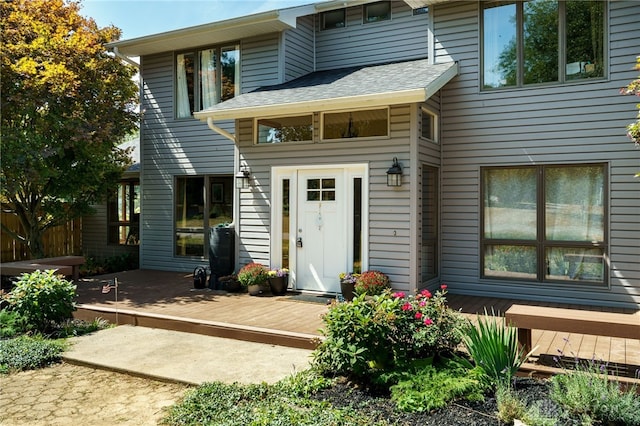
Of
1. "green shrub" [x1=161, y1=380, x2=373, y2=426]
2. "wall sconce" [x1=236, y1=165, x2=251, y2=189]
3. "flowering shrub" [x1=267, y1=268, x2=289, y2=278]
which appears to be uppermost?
"wall sconce" [x1=236, y1=165, x2=251, y2=189]

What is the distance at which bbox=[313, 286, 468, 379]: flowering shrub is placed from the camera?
13.5 ft

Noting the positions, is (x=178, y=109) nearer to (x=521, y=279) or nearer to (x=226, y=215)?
(x=226, y=215)

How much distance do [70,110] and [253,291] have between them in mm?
5634

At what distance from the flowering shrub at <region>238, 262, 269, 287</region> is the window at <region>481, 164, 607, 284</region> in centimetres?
373

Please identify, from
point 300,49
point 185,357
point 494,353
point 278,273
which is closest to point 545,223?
point 494,353

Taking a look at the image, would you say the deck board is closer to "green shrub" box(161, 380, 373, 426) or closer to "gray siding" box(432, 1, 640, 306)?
"gray siding" box(432, 1, 640, 306)

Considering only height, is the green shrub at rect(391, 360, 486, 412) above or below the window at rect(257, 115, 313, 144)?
below

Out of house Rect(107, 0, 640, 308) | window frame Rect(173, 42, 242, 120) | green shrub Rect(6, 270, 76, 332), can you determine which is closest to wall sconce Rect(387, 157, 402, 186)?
house Rect(107, 0, 640, 308)

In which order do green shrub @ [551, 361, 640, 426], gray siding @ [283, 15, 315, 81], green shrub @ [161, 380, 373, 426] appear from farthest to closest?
gray siding @ [283, 15, 315, 81], green shrub @ [161, 380, 373, 426], green shrub @ [551, 361, 640, 426]

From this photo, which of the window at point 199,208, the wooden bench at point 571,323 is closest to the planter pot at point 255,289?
the window at point 199,208

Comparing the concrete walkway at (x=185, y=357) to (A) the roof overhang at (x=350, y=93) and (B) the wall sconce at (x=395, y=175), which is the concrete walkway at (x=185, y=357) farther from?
(A) the roof overhang at (x=350, y=93)

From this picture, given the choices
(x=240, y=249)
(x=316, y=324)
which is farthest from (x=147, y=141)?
(x=316, y=324)

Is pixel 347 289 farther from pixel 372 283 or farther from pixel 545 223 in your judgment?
pixel 545 223

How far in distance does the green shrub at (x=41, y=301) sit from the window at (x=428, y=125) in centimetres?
559
